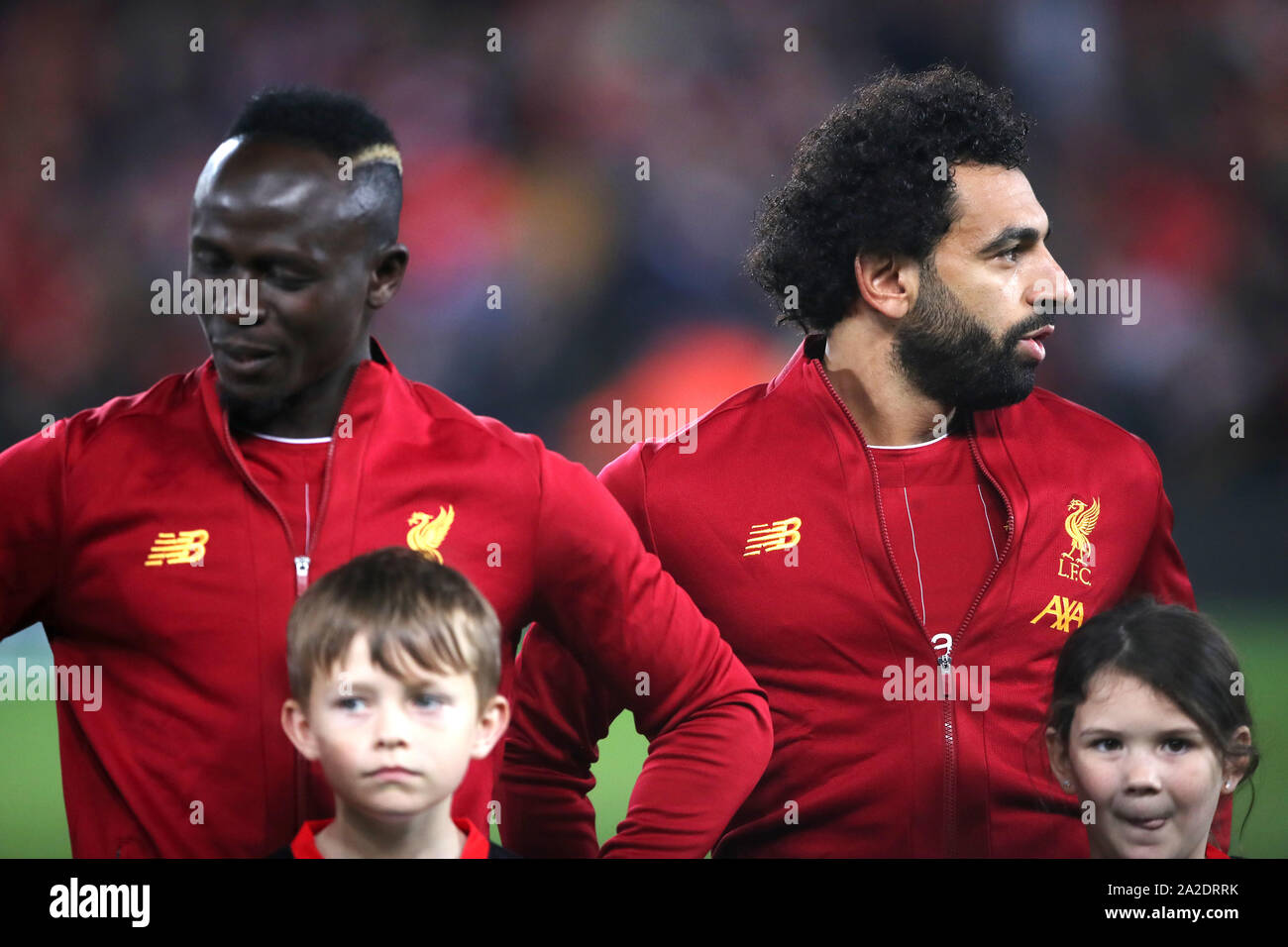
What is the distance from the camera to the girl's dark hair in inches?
91.0

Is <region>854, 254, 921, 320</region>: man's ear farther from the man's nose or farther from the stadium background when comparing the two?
the stadium background

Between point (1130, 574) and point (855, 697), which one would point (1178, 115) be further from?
point (855, 697)

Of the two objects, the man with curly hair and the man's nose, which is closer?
the man with curly hair

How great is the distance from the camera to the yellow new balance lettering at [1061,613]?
2.61m

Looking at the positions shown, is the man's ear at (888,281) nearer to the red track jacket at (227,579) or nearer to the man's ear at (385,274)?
the red track jacket at (227,579)

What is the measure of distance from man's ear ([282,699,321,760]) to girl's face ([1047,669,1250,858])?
115cm

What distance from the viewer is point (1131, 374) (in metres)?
5.88

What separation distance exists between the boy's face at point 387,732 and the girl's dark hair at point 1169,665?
3.30 feet

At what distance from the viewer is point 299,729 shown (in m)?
1.98

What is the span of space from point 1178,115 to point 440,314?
2.71m
